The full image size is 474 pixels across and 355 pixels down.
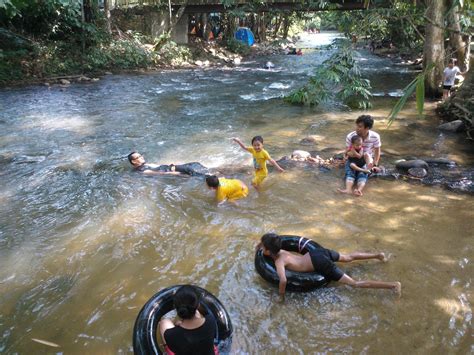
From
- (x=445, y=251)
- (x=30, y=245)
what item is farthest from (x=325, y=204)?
(x=30, y=245)

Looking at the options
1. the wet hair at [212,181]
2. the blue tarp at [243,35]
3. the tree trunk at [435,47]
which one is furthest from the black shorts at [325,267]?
the blue tarp at [243,35]

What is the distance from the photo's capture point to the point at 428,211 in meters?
5.54

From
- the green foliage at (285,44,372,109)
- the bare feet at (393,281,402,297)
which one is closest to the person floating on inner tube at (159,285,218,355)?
the bare feet at (393,281,402,297)

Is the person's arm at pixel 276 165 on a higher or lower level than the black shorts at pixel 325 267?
higher

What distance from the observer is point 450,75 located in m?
11.4

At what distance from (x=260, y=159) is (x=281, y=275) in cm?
271

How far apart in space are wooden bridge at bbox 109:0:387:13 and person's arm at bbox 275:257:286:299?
1323 cm

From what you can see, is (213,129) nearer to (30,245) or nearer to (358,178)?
(358,178)

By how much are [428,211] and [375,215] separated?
2.52ft

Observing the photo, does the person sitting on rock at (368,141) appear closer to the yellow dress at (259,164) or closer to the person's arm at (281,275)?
the yellow dress at (259,164)

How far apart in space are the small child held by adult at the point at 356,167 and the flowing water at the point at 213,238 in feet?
0.71

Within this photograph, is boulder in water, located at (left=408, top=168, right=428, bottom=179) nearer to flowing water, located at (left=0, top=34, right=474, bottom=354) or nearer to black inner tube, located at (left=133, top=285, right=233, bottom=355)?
flowing water, located at (left=0, top=34, right=474, bottom=354)

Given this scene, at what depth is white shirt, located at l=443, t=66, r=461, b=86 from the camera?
1123cm

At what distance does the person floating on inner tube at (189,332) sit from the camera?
291 centimetres
